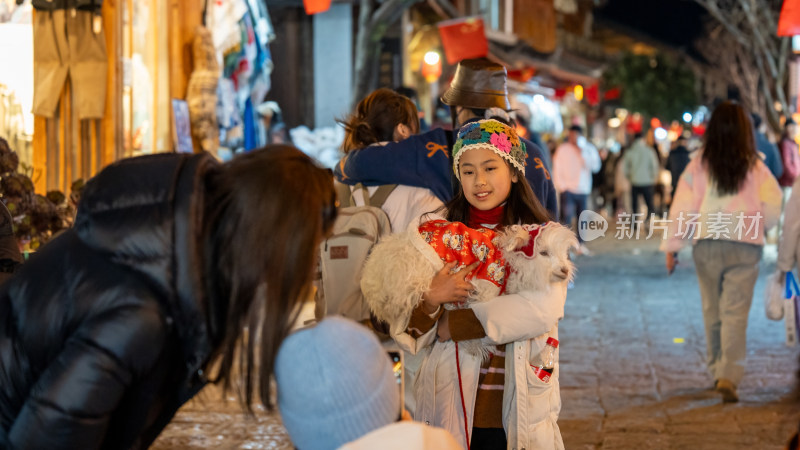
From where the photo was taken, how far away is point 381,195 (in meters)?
4.67

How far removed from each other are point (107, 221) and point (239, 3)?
1133 cm

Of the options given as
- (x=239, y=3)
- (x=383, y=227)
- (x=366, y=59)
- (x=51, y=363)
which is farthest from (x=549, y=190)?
(x=366, y=59)

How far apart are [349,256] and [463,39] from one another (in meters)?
14.5

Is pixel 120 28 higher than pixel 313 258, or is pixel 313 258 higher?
pixel 120 28

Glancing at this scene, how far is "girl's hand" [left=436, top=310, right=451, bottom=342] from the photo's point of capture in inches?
137

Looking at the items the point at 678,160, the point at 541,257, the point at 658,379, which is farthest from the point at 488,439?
the point at 678,160

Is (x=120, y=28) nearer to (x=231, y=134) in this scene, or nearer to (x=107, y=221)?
(x=231, y=134)

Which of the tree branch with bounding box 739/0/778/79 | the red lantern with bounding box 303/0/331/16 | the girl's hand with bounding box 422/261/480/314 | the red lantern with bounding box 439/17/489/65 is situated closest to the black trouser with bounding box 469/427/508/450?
the girl's hand with bounding box 422/261/480/314

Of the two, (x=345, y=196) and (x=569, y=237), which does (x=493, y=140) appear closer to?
(x=569, y=237)

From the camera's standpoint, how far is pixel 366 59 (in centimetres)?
1573

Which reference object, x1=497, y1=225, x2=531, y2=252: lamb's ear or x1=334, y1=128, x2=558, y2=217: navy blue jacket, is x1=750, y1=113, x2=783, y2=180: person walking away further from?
x1=497, y1=225, x2=531, y2=252: lamb's ear

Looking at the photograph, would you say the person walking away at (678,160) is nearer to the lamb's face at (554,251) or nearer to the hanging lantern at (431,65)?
the hanging lantern at (431,65)

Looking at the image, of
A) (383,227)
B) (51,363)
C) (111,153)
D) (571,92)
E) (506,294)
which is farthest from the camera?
(571,92)

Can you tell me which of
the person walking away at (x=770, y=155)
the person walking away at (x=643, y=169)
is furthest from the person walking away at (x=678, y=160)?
the person walking away at (x=643, y=169)
